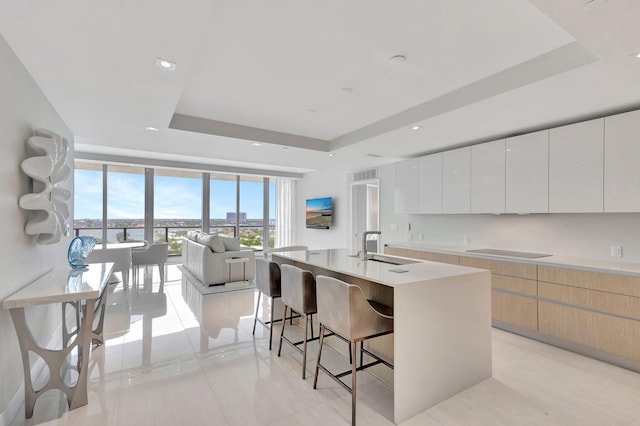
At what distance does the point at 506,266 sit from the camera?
3.45 metres

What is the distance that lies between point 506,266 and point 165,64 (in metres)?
3.81

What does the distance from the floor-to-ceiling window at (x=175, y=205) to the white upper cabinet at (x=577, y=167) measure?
762cm

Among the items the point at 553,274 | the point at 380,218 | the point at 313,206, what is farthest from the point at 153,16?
the point at 313,206

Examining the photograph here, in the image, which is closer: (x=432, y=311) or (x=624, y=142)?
(x=432, y=311)

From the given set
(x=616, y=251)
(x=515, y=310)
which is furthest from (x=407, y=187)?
(x=616, y=251)

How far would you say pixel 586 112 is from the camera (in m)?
2.95

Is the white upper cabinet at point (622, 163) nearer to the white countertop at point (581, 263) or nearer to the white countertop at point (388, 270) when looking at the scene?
the white countertop at point (581, 263)

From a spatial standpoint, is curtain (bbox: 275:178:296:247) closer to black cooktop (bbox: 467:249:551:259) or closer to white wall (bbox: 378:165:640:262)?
white wall (bbox: 378:165:640:262)

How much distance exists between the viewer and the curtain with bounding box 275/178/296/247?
9273mm

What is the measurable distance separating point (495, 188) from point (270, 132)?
3.07 metres

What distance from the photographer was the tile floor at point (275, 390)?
1.98m

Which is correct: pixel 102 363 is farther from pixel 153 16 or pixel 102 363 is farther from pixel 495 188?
pixel 495 188

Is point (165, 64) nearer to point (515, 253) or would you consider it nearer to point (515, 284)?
point (515, 284)

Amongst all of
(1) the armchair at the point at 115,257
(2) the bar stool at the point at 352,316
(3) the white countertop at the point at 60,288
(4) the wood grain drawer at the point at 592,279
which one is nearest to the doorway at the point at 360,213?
(4) the wood grain drawer at the point at 592,279
